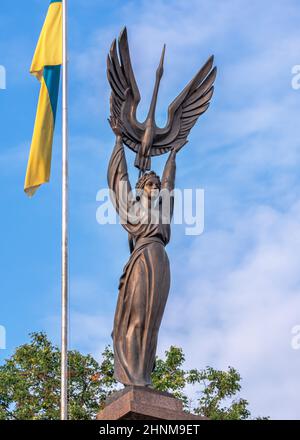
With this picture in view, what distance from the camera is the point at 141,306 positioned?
13945 mm

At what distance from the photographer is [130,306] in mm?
13992

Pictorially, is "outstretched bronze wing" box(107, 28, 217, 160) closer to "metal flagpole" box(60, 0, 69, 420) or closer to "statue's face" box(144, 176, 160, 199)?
"statue's face" box(144, 176, 160, 199)

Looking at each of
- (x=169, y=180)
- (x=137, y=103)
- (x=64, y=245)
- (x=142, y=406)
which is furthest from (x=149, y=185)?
(x=64, y=245)

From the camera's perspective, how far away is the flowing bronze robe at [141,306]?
13805mm

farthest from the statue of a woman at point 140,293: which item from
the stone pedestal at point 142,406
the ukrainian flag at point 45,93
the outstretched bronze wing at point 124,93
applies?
the ukrainian flag at point 45,93

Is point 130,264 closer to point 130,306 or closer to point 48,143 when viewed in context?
point 130,306

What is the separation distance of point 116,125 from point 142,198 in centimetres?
118

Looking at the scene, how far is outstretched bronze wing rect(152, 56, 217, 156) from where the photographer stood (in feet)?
51.0

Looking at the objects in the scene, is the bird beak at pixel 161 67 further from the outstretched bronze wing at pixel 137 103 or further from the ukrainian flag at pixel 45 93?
the ukrainian flag at pixel 45 93

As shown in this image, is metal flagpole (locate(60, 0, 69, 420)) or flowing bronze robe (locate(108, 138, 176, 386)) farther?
metal flagpole (locate(60, 0, 69, 420))

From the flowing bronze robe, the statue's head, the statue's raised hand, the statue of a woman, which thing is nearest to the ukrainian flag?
the statue's raised hand

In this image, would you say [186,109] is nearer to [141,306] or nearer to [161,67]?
[161,67]
